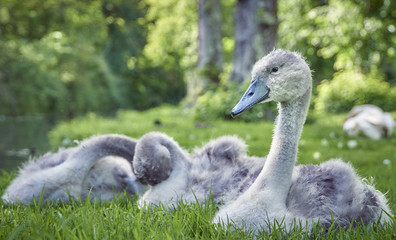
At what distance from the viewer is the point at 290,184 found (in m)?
2.99

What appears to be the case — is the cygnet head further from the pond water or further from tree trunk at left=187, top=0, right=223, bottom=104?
tree trunk at left=187, top=0, right=223, bottom=104

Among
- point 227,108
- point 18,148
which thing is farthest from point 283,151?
point 18,148

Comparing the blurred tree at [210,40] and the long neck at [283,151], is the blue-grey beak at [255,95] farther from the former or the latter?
the blurred tree at [210,40]

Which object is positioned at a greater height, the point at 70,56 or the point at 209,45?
the point at 209,45

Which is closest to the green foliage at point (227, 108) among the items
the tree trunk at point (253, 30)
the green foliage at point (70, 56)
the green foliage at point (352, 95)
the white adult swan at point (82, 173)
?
the tree trunk at point (253, 30)

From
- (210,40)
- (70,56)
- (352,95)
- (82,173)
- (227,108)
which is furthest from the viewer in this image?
(70,56)

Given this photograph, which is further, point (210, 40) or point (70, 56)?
point (70, 56)

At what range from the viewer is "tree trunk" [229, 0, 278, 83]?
1114 cm

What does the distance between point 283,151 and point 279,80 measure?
48 centimetres

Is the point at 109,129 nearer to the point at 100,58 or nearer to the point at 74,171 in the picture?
the point at 74,171

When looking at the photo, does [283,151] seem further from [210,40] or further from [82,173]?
[210,40]

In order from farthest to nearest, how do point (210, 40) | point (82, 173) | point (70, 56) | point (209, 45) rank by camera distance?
point (70, 56) < point (210, 40) < point (209, 45) < point (82, 173)

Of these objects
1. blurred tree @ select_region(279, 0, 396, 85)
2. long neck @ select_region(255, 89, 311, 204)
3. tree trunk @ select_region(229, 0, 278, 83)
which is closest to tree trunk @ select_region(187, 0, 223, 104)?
blurred tree @ select_region(279, 0, 396, 85)

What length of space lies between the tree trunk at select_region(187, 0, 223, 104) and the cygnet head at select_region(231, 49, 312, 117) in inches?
502
